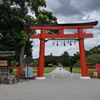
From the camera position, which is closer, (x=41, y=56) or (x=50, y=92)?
(x=50, y=92)

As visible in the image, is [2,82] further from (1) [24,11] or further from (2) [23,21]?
(1) [24,11]

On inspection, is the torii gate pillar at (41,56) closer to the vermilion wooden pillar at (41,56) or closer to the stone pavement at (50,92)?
the vermilion wooden pillar at (41,56)

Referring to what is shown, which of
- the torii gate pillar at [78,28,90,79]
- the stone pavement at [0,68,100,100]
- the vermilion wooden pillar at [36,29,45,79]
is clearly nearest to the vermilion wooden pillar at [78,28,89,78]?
the torii gate pillar at [78,28,90,79]

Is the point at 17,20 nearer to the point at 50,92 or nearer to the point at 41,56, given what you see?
the point at 41,56

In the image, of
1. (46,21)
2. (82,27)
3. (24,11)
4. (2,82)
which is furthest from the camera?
(24,11)

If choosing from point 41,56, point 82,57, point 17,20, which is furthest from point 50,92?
point 17,20

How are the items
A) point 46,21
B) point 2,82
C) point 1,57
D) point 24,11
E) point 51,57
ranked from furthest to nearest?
point 51,57, point 24,11, point 46,21, point 1,57, point 2,82

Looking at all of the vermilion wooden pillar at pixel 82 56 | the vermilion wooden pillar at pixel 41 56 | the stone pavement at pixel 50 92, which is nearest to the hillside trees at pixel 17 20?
the vermilion wooden pillar at pixel 41 56

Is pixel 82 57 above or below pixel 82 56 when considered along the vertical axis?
below

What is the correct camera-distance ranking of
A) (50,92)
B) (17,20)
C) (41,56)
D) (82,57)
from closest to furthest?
(50,92)
(82,57)
(41,56)
(17,20)

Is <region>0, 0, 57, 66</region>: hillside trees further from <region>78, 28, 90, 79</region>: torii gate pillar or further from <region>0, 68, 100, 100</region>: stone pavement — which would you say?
<region>0, 68, 100, 100</region>: stone pavement

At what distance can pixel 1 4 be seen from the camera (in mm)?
17453

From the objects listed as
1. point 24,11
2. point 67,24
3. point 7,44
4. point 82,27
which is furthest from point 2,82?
point 24,11

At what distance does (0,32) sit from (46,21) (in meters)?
6.07
